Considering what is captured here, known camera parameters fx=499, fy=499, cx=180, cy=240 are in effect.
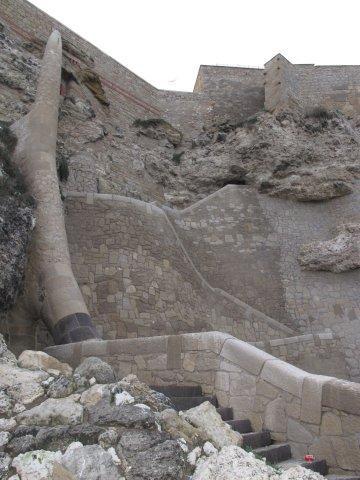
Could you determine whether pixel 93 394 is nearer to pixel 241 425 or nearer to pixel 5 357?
pixel 5 357

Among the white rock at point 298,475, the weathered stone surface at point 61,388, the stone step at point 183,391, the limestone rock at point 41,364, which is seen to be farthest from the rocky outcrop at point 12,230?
the white rock at point 298,475

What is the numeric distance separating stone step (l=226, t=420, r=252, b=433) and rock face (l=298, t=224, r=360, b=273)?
7.96m

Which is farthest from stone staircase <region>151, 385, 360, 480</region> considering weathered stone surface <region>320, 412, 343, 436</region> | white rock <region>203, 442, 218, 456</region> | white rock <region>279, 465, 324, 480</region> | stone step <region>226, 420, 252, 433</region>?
white rock <region>279, 465, 324, 480</region>

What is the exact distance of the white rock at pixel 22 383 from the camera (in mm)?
3182

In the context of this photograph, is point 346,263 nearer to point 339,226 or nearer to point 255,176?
point 339,226

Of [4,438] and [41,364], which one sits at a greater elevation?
[41,364]

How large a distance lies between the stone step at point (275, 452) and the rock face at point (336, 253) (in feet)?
26.8

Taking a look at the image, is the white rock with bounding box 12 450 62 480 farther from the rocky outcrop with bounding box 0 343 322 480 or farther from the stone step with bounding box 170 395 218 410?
the stone step with bounding box 170 395 218 410

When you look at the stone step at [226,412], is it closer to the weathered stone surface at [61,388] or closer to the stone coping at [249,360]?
the stone coping at [249,360]

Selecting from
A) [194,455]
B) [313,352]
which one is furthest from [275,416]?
[313,352]

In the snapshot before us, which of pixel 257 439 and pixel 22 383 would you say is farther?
pixel 257 439

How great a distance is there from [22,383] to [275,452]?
1.86 m

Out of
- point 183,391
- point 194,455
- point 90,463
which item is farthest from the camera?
point 183,391

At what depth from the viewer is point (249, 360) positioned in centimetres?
424
